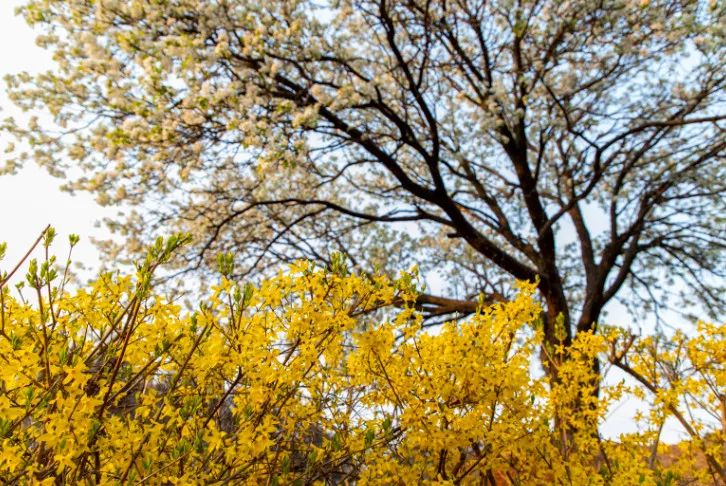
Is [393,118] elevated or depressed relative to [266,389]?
elevated

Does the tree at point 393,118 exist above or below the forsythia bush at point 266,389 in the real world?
above

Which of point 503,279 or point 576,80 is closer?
point 576,80

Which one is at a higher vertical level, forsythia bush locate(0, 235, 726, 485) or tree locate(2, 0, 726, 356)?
tree locate(2, 0, 726, 356)

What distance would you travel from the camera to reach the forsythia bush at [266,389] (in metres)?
1.98

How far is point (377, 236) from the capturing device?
34.9 ft

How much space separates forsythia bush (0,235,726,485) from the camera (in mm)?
1980

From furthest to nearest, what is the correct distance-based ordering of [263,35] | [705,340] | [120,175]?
[120,175] → [263,35] → [705,340]

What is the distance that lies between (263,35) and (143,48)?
127cm

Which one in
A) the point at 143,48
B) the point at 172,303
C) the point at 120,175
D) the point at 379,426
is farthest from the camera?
the point at 120,175

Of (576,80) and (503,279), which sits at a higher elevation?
(576,80)

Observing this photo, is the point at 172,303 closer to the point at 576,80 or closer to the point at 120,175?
the point at 120,175

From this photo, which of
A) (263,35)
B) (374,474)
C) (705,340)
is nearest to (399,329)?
(374,474)

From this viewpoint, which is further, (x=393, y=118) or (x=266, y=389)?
(x=393, y=118)

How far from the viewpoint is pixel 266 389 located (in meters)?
2.22
